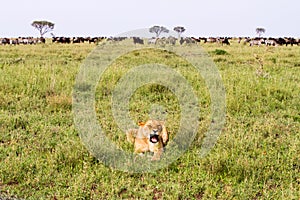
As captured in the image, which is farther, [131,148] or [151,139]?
[131,148]

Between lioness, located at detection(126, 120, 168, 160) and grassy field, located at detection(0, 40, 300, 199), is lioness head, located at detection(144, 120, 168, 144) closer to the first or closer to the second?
lioness, located at detection(126, 120, 168, 160)

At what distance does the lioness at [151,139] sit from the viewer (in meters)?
4.32

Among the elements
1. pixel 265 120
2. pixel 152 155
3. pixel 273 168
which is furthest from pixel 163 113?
pixel 273 168

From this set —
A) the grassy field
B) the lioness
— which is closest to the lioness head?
the lioness

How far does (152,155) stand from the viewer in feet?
14.5

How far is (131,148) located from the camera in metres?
4.64

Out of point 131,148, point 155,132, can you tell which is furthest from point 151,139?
point 131,148

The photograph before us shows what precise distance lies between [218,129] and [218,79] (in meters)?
2.83

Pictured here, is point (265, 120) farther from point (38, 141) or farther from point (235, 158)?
point (38, 141)

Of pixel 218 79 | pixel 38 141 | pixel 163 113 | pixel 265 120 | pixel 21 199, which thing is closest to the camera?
pixel 21 199

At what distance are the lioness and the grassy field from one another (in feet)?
0.71

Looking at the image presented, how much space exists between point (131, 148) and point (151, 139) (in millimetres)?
425

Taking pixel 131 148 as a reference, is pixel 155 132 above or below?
above

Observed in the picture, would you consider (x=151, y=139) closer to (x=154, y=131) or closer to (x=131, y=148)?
(x=154, y=131)
